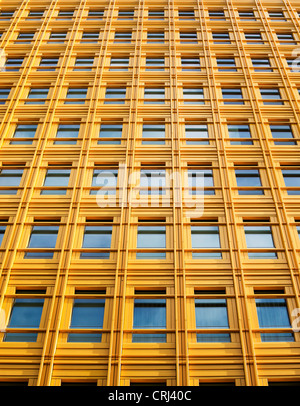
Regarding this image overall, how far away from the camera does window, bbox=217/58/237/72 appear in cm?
2994

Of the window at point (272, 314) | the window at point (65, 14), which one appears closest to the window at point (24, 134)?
the window at point (65, 14)

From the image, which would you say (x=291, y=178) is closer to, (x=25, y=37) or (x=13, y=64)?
(x=13, y=64)

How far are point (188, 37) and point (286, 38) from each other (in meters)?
8.38

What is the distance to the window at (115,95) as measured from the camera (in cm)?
2767

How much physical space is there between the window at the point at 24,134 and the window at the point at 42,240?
652cm

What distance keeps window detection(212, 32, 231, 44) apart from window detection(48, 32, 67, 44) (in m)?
13.0

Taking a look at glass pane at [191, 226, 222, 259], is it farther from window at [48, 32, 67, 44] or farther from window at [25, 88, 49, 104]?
window at [48, 32, 67, 44]

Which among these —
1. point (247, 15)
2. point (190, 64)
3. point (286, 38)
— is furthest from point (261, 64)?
point (247, 15)

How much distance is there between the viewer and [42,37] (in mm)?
33094

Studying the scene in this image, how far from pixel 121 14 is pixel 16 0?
10.7m

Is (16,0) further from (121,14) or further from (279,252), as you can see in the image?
(279,252)

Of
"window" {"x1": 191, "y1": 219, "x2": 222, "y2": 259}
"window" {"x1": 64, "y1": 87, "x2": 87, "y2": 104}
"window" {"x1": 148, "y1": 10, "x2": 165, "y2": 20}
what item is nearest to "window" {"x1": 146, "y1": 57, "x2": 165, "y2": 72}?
"window" {"x1": 64, "y1": 87, "x2": 87, "y2": 104}

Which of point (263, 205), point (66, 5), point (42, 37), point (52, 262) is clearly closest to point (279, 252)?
point (263, 205)

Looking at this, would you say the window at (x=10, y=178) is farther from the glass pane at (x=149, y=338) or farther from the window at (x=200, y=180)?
the glass pane at (x=149, y=338)
